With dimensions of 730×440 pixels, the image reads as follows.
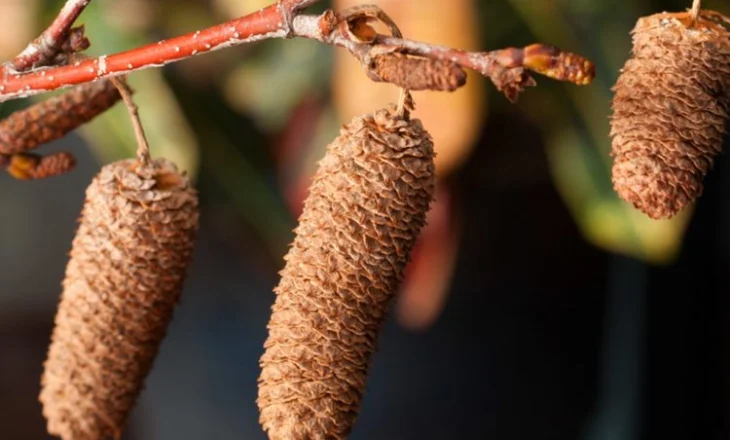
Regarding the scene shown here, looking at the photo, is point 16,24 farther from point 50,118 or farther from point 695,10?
point 695,10

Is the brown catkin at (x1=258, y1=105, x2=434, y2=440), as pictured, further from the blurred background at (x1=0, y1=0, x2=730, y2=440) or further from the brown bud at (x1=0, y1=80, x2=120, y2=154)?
the blurred background at (x1=0, y1=0, x2=730, y2=440)

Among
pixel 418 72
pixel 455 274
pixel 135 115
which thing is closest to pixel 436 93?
pixel 455 274

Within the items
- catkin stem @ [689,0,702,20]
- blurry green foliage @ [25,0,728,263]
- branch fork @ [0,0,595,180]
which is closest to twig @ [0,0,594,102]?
branch fork @ [0,0,595,180]

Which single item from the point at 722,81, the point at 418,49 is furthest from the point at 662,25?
the point at 418,49

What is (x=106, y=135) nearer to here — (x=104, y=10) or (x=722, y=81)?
(x=104, y=10)

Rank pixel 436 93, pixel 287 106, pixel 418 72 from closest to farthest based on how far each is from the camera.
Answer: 1. pixel 418 72
2. pixel 436 93
3. pixel 287 106
